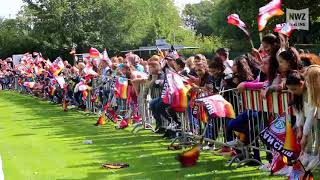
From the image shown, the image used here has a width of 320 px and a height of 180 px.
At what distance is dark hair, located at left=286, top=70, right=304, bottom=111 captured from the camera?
22.0 feet

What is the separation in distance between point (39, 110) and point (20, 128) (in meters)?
5.88

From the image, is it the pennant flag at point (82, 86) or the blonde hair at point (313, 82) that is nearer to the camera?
the blonde hair at point (313, 82)

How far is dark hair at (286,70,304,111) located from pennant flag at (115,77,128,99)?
8261 mm

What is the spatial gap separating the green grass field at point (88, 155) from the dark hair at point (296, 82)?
1.71 metres

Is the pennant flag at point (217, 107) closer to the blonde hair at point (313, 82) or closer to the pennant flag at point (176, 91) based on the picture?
the pennant flag at point (176, 91)

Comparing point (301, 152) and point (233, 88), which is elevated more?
point (233, 88)

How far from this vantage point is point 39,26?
2473 inches

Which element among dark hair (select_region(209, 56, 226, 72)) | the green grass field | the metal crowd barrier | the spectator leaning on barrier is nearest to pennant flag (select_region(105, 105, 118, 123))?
the green grass field


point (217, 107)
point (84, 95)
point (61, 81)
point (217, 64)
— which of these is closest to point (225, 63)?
point (217, 64)

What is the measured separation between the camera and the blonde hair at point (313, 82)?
6148 millimetres

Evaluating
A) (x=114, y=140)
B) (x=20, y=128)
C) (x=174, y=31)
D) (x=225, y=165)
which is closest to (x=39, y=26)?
(x=174, y=31)

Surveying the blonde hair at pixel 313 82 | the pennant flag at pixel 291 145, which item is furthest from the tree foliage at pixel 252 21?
the blonde hair at pixel 313 82

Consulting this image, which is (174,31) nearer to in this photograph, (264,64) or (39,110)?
(39,110)

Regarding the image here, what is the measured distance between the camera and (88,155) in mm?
11242
